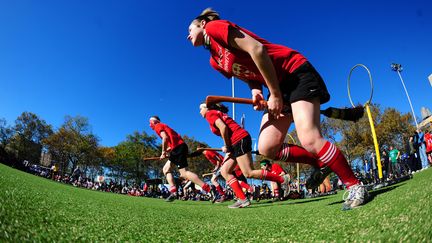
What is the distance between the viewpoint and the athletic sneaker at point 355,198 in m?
2.35

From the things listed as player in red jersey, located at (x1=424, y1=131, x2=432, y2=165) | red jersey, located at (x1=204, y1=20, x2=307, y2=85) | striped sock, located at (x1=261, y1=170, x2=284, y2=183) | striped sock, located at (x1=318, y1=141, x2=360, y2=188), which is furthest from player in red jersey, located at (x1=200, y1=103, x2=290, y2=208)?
player in red jersey, located at (x1=424, y1=131, x2=432, y2=165)

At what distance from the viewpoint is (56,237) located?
114 cm

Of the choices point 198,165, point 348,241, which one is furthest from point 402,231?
point 198,165

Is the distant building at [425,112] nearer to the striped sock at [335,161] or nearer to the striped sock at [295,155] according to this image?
the striped sock at [295,155]

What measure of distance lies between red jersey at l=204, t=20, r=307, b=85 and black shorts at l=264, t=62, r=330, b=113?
7cm

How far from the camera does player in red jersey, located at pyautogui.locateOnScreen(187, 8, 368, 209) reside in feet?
8.15

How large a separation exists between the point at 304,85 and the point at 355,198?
113cm

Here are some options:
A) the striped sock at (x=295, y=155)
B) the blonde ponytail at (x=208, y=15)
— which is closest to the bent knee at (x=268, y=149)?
the striped sock at (x=295, y=155)

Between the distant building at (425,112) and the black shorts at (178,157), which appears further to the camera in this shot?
the distant building at (425,112)

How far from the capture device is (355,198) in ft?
7.78

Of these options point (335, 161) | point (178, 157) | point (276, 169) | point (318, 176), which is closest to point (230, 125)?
point (318, 176)

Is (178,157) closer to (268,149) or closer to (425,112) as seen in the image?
(268,149)

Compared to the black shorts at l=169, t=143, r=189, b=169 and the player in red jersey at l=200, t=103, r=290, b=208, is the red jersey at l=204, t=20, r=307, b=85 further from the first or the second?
the black shorts at l=169, t=143, r=189, b=169

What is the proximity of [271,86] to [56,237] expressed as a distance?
2043 millimetres
